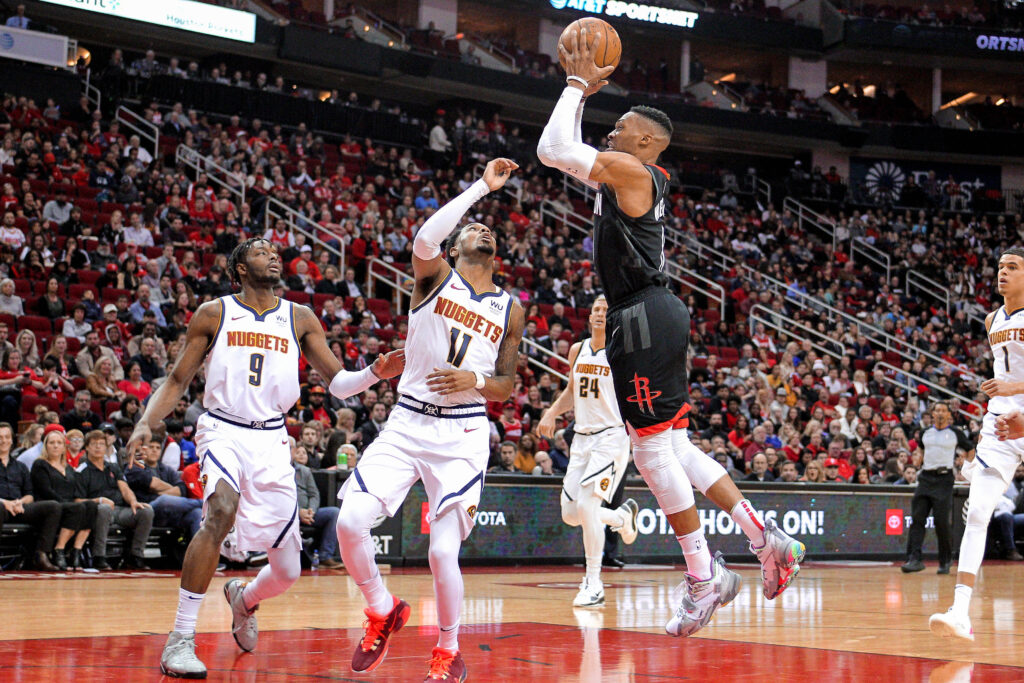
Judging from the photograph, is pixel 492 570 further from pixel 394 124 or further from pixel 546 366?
pixel 394 124

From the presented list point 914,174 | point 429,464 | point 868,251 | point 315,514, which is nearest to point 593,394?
point 315,514

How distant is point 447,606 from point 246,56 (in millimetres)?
25894

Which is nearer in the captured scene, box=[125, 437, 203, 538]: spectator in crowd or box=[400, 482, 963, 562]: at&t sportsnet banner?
box=[125, 437, 203, 538]: spectator in crowd

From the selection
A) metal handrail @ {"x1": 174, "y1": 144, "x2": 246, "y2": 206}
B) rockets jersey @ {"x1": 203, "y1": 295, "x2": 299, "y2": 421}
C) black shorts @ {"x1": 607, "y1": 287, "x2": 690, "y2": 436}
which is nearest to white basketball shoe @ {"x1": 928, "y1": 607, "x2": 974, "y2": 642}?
black shorts @ {"x1": 607, "y1": 287, "x2": 690, "y2": 436}

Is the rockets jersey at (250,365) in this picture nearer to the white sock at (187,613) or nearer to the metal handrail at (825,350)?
the white sock at (187,613)

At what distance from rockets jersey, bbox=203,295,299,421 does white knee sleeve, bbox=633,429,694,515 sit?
2.12 meters

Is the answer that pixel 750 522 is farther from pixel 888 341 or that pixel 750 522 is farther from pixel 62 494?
pixel 888 341

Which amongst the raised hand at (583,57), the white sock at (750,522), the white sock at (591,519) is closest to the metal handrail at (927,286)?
the white sock at (591,519)

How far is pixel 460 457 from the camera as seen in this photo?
6.07 m

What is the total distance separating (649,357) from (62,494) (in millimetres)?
8598

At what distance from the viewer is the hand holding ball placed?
568 centimetres

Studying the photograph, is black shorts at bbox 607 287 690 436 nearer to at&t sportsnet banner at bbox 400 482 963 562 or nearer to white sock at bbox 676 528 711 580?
white sock at bbox 676 528 711 580

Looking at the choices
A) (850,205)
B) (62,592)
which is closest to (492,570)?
(62,592)

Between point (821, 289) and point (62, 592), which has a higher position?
point (821, 289)
